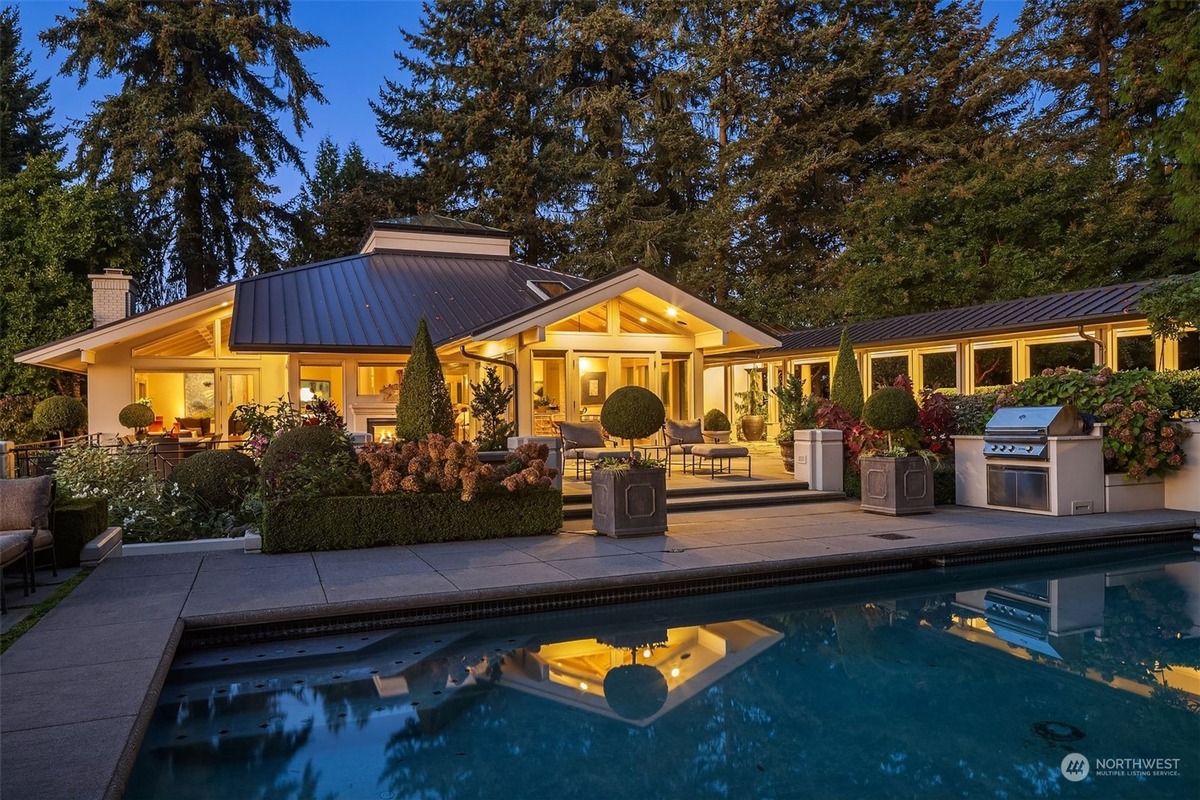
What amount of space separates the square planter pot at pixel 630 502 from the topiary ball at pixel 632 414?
909 mm

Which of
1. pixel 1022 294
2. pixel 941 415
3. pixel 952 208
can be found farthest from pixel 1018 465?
pixel 952 208

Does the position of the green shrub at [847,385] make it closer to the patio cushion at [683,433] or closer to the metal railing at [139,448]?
the patio cushion at [683,433]

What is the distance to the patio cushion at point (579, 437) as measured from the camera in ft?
42.0

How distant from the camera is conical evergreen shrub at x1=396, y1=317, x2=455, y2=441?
33.1 feet

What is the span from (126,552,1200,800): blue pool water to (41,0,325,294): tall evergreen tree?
85.0 ft

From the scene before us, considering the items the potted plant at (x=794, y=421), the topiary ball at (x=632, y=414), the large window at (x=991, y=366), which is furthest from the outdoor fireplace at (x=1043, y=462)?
the large window at (x=991, y=366)

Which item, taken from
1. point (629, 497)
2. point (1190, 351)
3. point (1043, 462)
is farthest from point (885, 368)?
point (629, 497)

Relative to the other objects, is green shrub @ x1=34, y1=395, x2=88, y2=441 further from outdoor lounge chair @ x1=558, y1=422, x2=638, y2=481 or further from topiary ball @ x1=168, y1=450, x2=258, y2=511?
outdoor lounge chair @ x1=558, y1=422, x2=638, y2=481

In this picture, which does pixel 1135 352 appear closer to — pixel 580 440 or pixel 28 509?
pixel 580 440

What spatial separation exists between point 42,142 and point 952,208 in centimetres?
3247

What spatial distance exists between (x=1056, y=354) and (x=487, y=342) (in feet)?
41.3

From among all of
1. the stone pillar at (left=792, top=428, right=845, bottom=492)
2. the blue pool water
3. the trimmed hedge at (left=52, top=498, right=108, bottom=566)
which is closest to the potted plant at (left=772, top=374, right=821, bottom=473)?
the stone pillar at (left=792, top=428, right=845, bottom=492)

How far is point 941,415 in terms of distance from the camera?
12.6 meters

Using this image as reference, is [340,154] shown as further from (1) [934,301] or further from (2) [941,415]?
(2) [941,415]
